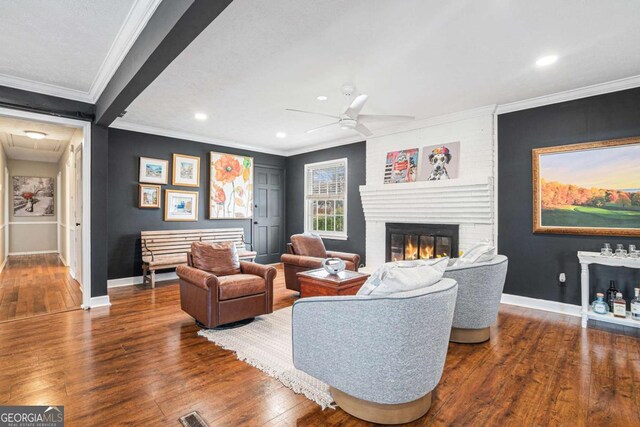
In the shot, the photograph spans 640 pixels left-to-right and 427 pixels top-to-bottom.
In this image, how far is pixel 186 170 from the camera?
5.99 m

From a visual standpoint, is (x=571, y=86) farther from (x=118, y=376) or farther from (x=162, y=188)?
(x=162, y=188)

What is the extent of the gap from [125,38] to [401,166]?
4134mm

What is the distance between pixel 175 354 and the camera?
9.07ft

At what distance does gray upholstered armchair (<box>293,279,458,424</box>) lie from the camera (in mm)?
1679

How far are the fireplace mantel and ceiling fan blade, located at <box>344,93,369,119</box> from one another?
2.00 m

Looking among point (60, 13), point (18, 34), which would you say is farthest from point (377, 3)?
point (18, 34)

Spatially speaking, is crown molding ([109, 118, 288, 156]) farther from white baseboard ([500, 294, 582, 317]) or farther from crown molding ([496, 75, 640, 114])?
white baseboard ([500, 294, 582, 317])

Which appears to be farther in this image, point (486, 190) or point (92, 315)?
point (486, 190)

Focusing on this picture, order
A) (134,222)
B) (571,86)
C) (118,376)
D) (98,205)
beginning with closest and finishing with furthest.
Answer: (118,376) → (571,86) → (98,205) → (134,222)

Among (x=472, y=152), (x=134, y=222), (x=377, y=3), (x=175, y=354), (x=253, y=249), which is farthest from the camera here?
(x=253, y=249)

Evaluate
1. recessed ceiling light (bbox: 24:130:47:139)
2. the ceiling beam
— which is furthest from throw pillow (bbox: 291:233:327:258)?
recessed ceiling light (bbox: 24:130:47:139)

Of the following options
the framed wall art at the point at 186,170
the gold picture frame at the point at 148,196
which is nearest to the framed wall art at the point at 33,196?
the gold picture frame at the point at 148,196

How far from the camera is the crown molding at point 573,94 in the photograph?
11.7ft

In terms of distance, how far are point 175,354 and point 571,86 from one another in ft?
16.8
